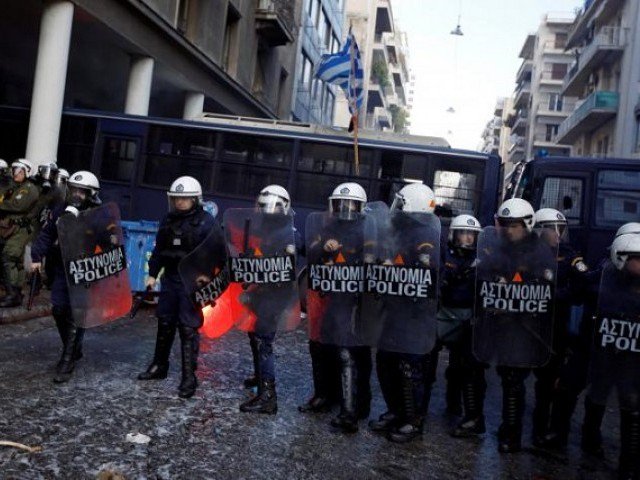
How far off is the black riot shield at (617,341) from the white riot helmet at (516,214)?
2.32 feet

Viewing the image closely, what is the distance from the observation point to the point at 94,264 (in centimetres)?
537

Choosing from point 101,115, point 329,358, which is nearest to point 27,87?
point 101,115

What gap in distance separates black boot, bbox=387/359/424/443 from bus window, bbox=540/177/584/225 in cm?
594

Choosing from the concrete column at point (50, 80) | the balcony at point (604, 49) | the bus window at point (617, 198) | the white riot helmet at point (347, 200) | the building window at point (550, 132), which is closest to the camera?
the white riot helmet at point (347, 200)

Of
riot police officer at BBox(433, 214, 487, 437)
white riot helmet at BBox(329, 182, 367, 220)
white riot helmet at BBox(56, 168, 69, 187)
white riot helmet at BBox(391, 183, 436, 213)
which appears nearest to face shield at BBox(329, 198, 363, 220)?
white riot helmet at BBox(329, 182, 367, 220)

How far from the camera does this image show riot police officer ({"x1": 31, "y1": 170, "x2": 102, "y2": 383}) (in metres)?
5.36

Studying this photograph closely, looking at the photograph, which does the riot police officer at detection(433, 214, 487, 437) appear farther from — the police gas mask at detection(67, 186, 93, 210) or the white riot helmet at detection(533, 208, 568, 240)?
the police gas mask at detection(67, 186, 93, 210)

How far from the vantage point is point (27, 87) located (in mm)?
Result: 18234

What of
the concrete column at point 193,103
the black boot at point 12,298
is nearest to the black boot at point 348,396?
the black boot at point 12,298

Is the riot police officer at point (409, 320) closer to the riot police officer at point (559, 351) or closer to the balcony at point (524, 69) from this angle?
the riot police officer at point (559, 351)

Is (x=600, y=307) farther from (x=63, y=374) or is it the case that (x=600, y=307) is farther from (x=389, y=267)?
(x=63, y=374)

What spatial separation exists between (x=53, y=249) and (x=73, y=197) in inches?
19.2

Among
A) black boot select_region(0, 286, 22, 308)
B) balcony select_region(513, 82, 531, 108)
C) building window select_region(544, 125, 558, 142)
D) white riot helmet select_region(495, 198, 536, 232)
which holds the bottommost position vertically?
black boot select_region(0, 286, 22, 308)

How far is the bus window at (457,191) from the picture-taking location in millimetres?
10367
